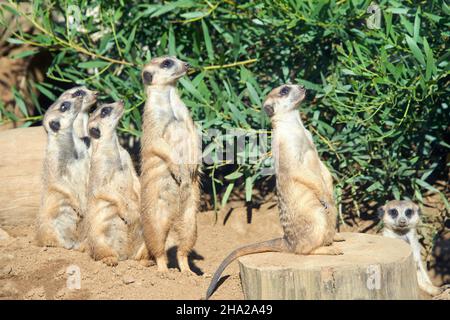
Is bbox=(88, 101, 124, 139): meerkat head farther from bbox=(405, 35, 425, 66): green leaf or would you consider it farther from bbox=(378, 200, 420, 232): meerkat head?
bbox=(378, 200, 420, 232): meerkat head

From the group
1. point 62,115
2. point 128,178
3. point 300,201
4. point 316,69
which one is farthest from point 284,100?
point 316,69

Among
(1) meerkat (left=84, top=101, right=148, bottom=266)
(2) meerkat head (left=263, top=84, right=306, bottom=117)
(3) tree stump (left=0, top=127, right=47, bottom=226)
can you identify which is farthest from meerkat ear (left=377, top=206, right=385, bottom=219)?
(3) tree stump (left=0, top=127, right=47, bottom=226)

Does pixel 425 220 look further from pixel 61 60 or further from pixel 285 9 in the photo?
pixel 61 60

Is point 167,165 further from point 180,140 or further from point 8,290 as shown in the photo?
point 8,290

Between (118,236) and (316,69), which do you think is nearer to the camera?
(118,236)

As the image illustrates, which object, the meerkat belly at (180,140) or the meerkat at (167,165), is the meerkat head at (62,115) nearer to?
the meerkat at (167,165)

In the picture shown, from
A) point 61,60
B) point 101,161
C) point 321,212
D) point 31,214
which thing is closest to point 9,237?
point 31,214

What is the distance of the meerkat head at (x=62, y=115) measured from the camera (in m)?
5.41

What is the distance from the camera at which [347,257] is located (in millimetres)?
3969

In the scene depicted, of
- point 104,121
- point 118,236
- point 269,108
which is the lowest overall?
point 118,236

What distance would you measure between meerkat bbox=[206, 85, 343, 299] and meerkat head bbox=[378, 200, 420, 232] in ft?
5.15

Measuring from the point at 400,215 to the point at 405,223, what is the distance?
0.25 feet

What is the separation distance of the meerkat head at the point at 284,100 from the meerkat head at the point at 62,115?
1.72 m

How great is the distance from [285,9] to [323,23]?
30cm
